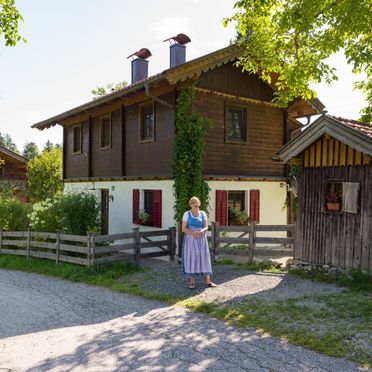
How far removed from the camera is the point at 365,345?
5625mm

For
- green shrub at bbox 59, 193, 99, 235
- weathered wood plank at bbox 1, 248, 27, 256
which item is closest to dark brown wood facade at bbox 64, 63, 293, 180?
green shrub at bbox 59, 193, 99, 235

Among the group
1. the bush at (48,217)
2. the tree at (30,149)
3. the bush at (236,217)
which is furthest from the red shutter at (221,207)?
the tree at (30,149)

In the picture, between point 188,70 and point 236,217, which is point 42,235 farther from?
point 188,70

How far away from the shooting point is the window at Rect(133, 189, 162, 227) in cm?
1399

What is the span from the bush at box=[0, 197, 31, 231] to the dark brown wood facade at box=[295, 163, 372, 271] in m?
10.4

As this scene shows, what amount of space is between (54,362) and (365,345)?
409cm

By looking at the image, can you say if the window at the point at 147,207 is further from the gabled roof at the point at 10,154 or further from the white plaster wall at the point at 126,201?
the gabled roof at the point at 10,154

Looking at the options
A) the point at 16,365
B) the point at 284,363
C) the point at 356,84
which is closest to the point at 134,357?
the point at 16,365

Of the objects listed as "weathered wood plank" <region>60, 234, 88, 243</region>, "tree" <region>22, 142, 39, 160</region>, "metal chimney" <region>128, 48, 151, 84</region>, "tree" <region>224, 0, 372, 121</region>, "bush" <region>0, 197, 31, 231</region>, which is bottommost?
"weathered wood plank" <region>60, 234, 88, 243</region>

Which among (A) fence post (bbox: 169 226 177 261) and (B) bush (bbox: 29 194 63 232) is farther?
(B) bush (bbox: 29 194 63 232)

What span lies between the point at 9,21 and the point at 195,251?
5836 millimetres

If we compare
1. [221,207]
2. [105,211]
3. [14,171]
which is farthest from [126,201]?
[14,171]

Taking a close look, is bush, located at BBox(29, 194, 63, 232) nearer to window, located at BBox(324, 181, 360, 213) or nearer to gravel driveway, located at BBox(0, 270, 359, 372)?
gravel driveway, located at BBox(0, 270, 359, 372)

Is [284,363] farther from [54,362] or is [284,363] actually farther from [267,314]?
[54,362]
